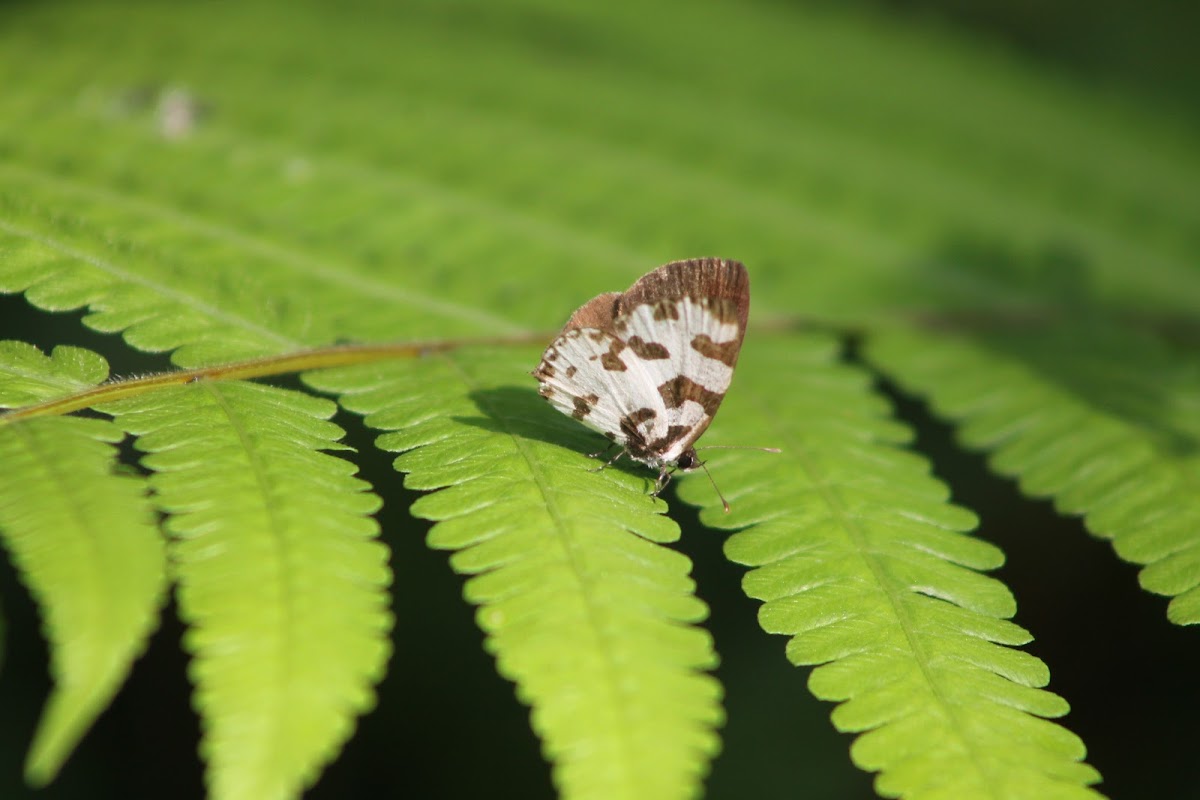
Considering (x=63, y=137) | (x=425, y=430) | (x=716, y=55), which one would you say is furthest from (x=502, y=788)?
(x=716, y=55)

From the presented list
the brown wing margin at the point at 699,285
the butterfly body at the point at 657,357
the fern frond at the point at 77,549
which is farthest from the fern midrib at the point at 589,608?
the fern frond at the point at 77,549

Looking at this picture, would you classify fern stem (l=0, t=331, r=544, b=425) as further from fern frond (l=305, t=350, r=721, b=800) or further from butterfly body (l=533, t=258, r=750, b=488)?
butterfly body (l=533, t=258, r=750, b=488)

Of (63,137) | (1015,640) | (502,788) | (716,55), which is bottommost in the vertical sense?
(502,788)

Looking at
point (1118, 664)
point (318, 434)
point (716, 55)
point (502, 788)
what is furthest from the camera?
point (716, 55)

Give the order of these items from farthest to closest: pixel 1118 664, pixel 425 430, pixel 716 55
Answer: pixel 716 55 < pixel 1118 664 < pixel 425 430

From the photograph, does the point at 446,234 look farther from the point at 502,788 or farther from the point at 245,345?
the point at 502,788

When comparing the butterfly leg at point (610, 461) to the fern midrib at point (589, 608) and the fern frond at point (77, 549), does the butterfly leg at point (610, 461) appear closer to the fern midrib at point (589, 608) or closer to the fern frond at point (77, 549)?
the fern midrib at point (589, 608)

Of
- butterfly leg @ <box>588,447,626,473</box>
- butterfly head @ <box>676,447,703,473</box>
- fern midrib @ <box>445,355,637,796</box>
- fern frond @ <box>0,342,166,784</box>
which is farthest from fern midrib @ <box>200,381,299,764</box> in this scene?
butterfly head @ <box>676,447,703,473</box>
